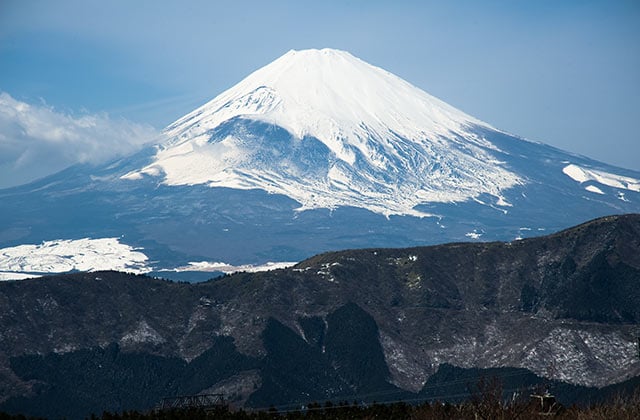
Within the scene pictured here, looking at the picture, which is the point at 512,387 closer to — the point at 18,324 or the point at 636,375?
the point at 636,375

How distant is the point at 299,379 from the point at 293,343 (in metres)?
11.1

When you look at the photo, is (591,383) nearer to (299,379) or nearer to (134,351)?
(299,379)

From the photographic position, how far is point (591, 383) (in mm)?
178125

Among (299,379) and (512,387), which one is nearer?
(512,387)

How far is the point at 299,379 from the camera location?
18488 centimetres

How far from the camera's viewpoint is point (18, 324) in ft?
638

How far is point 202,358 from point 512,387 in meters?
50.2

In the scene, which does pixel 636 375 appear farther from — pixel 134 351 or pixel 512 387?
pixel 134 351

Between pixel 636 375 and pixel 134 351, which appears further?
pixel 134 351

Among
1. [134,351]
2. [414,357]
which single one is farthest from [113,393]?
[414,357]

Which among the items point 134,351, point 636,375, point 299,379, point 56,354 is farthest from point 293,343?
point 636,375

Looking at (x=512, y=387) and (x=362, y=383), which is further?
(x=362, y=383)

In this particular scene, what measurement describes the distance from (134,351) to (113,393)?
12.3 meters

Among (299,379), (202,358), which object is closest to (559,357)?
(299,379)
